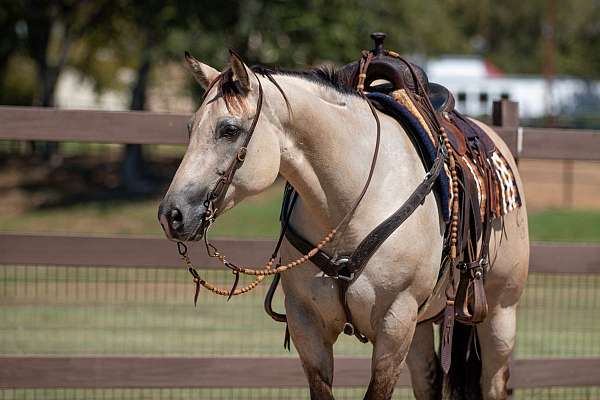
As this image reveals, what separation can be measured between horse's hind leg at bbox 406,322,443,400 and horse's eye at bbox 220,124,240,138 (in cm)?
178

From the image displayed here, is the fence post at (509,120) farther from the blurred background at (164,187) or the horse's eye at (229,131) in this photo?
the horse's eye at (229,131)

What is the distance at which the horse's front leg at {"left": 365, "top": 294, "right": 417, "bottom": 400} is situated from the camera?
3838mm

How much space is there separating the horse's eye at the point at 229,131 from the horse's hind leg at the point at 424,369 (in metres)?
1.78

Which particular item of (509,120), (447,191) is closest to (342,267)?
(447,191)

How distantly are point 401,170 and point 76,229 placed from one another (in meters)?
16.0

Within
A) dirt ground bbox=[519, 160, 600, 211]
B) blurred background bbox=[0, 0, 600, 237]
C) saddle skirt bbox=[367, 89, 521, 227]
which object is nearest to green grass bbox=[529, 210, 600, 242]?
blurred background bbox=[0, 0, 600, 237]

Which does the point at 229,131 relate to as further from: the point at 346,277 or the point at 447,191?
the point at 447,191

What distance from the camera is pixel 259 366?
18.2 feet

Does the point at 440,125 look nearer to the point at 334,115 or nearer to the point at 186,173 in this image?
the point at 334,115

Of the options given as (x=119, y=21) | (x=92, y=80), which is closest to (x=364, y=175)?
(x=119, y=21)

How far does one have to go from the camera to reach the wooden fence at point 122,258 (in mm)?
5305

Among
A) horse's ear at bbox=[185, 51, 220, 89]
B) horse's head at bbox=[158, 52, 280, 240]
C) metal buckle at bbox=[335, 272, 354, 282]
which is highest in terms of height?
horse's ear at bbox=[185, 51, 220, 89]

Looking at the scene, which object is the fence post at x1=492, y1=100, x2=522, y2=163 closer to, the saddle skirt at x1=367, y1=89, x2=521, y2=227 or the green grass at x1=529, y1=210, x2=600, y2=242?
the saddle skirt at x1=367, y1=89, x2=521, y2=227

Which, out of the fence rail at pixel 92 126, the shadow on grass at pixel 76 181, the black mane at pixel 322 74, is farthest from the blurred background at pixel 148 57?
the black mane at pixel 322 74
